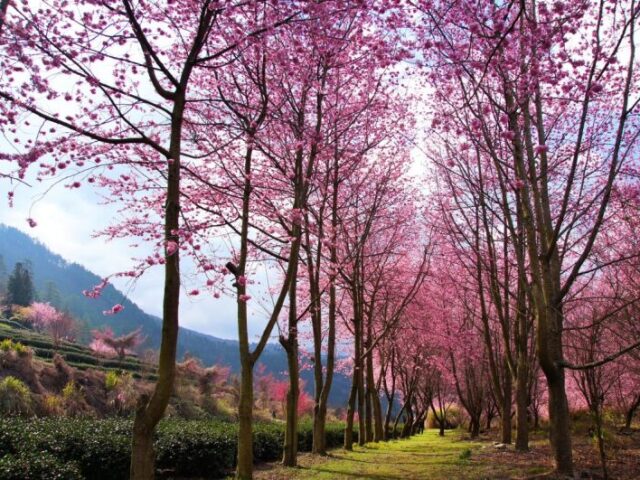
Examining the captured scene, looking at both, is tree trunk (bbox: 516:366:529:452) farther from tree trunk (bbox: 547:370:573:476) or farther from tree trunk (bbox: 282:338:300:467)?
tree trunk (bbox: 282:338:300:467)

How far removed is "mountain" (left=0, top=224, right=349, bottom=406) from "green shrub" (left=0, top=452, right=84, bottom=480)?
4091 inches

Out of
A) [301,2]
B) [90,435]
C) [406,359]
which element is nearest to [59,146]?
[301,2]

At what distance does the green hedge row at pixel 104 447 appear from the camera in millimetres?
7176

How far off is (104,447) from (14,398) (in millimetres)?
7936

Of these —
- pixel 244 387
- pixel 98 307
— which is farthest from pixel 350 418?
pixel 98 307

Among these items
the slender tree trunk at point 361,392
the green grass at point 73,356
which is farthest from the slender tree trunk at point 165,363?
the green grass at point 73,356

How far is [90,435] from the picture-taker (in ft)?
29.0

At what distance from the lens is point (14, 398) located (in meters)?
14.5

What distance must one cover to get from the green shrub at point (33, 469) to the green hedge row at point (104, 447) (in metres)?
0.01

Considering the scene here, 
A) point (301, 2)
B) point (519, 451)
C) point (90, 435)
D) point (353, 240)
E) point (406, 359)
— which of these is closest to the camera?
point (301, 2)

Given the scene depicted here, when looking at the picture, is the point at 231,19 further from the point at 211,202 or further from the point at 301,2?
the point at 211,202

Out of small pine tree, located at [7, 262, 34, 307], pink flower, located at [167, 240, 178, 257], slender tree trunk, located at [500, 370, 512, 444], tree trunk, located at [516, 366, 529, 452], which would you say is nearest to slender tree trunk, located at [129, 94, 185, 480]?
pink flower, located at [167, 240, 178, 257]

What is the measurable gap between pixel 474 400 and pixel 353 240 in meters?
15.0

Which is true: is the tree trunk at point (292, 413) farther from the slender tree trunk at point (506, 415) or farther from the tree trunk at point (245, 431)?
the slender tree trunk at point (506, 415)
